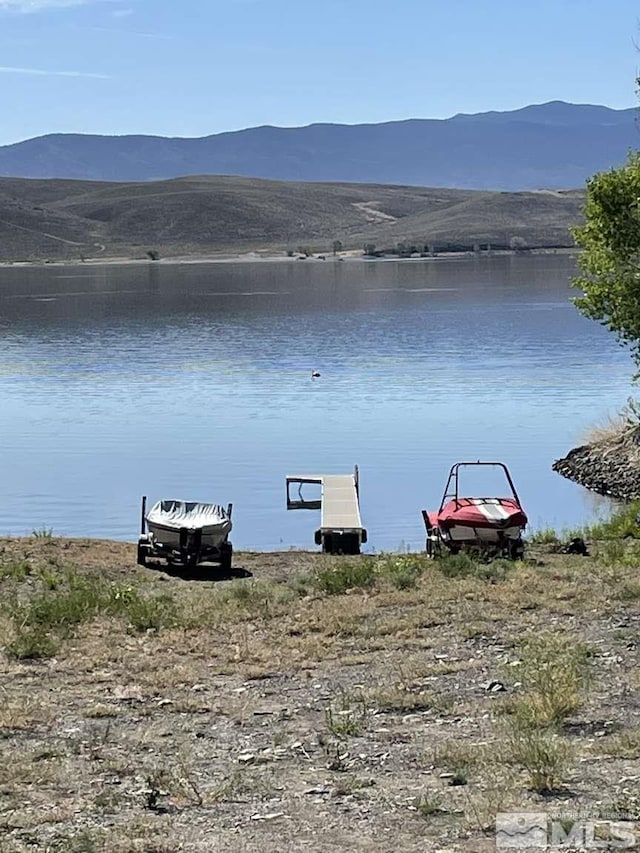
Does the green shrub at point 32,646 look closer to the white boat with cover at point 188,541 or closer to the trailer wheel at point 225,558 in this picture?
the white boat with cover at point 188,541

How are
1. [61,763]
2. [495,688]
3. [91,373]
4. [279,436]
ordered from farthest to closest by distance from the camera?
[91,373] → [279,436] → [495,688] → [61,763]

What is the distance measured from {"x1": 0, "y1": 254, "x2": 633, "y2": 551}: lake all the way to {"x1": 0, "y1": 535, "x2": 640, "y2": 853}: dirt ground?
9856 mm

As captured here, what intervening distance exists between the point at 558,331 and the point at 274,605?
48.5 metres

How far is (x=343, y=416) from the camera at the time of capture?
35344mm

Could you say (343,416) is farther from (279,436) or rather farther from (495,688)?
(495,688)

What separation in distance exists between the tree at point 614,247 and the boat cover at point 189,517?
28.6 ft

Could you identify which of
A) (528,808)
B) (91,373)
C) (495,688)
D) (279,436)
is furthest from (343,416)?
(528,808)

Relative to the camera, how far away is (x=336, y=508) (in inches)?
874

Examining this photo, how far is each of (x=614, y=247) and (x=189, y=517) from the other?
9.38 m

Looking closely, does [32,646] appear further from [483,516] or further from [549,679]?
[483,516]

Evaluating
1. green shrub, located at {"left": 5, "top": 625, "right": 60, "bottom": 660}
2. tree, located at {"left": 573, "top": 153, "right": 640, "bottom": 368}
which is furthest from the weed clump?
tree, located at {"left": 573, "top": 153, "right": 640, "bottom": 368}

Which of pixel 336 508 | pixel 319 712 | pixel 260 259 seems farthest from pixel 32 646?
pixel 260 259

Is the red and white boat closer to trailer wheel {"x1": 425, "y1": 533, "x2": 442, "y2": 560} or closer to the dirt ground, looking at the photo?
trailer wheel {"x1": 425, "y1": 533, "x2": 442, "y2": 560}

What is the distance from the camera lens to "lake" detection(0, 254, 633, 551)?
25469 mm
